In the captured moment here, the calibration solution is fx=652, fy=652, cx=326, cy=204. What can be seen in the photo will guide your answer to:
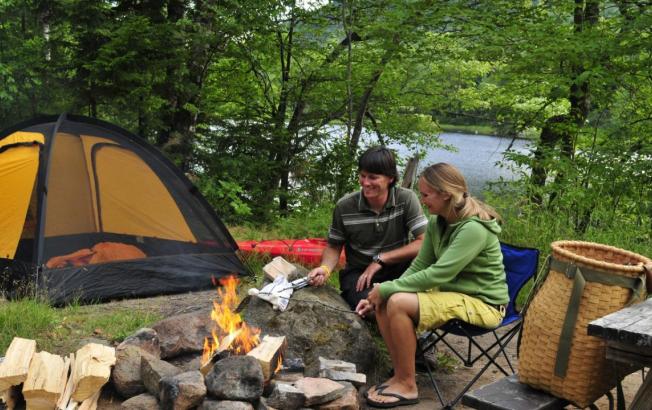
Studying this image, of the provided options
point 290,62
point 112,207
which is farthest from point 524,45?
point 112,207

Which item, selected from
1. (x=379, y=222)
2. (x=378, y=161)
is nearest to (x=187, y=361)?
(x=379, y=222)

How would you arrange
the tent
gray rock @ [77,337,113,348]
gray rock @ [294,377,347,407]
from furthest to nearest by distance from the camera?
the tent, gray rock @ [77,337,113,348], gray rock @ [294,377,347,407]

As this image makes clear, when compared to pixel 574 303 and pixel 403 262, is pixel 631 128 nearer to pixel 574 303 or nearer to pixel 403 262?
pixel 403 262

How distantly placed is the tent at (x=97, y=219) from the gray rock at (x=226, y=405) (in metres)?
2.32

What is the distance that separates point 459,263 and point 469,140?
122 ft

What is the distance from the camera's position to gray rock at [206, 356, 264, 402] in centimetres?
291

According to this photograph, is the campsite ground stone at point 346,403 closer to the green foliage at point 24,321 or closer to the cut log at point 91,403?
the cut log at point 91,403

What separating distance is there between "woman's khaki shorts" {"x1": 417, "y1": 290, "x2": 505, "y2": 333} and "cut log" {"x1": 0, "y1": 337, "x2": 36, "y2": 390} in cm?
189

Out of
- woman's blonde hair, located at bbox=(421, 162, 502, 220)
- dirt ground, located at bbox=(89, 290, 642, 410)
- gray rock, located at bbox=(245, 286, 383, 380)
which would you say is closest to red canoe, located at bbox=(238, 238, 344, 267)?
dirt ground, located at bbox=(89, 290, 642, 410)

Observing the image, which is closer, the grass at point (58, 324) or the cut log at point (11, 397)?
the cut log at point (11, 397)

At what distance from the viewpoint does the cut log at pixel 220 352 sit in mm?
3162

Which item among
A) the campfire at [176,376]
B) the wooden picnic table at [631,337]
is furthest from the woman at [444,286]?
the wooden picnic table at [631,337]

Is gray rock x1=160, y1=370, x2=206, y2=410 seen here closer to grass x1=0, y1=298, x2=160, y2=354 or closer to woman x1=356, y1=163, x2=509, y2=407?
woman x1=356, y1=163, x2=509, y2=407

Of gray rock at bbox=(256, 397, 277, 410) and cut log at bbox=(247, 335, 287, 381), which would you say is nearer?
gray rock at bbox=(256, 397, 277, 410)
